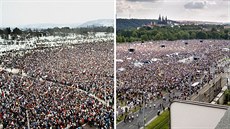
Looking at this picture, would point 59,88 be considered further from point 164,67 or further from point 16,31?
point 164,67

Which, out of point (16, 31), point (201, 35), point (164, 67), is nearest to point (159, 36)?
point (164, 67)

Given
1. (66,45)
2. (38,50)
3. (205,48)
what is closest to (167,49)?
(205,48)

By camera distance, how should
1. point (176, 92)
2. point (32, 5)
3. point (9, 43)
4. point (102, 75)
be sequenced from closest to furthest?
1. point (9, 43)
2. point (32, 5)
3. point (102, 75)
4. point (176, 92)

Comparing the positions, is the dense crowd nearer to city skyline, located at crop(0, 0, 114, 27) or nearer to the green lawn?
the green lawn

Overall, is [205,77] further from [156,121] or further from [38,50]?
[38,50]

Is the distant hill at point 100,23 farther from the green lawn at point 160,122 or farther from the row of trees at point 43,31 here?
the green lawn at point 160,122

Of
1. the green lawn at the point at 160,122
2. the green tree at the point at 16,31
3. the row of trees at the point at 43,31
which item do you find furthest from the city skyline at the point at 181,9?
the green tree at the point at 16,31
